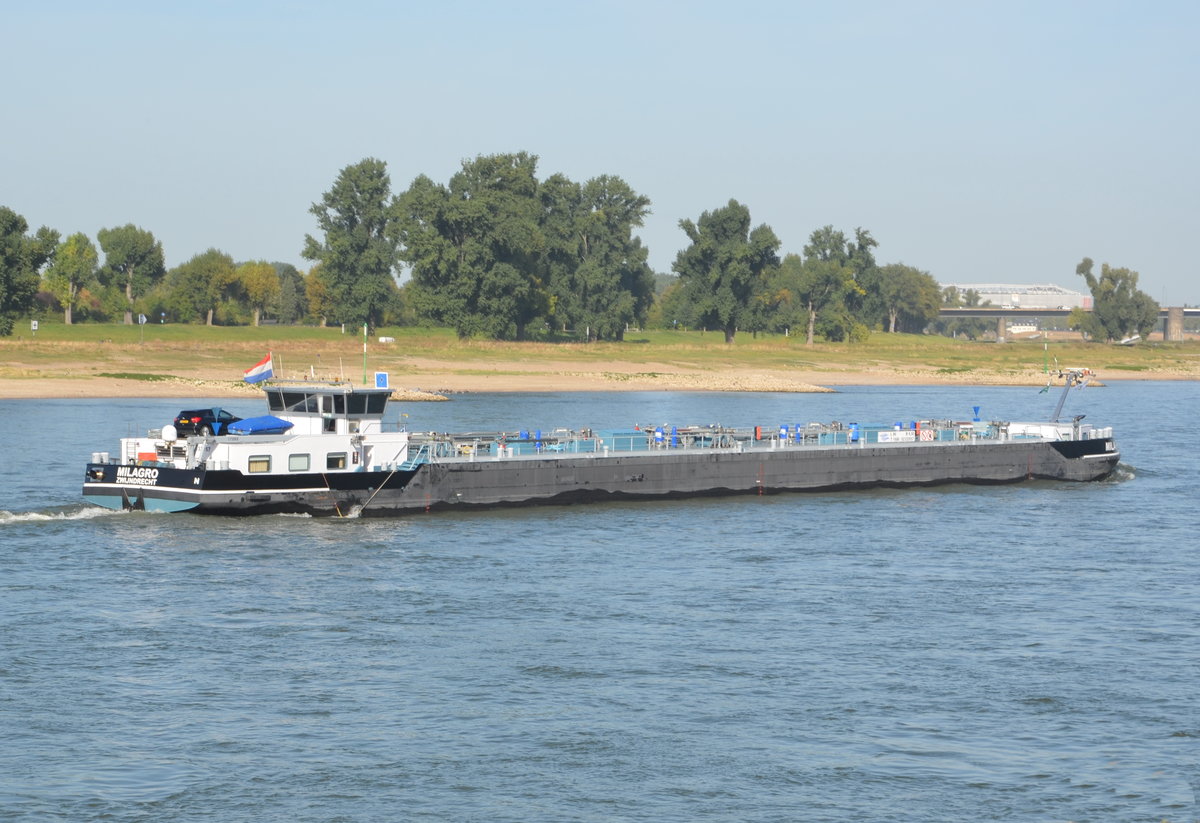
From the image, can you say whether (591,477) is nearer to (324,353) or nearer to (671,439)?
(671,439)

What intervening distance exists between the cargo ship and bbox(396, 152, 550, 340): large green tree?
10439 centimetres

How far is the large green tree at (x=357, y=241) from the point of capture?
190m

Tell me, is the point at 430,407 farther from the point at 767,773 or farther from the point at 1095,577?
the point at 767,773

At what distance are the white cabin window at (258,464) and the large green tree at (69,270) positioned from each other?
5149 inches

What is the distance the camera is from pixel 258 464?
55688 millimetres

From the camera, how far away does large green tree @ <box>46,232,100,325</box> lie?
180750 mm

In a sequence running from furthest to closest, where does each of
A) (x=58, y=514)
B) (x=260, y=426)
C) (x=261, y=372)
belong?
(x=261, y=372) → (x=260, y=426) → (x=58, y=514)

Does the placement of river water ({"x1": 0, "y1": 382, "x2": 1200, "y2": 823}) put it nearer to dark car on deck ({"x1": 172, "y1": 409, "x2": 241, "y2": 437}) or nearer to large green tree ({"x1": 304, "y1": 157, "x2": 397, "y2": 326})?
dark car on deck ({"x1": 172, "y1": 409, "x2": 241, "y2": 437})

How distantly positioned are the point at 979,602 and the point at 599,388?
109 meters

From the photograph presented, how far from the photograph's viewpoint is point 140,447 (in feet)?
183

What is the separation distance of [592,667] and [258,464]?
79.9ft

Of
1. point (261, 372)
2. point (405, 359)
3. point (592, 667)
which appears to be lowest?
point (592, 667)

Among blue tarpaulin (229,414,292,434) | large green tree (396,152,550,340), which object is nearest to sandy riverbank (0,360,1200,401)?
large green tree (396,152,550,340)

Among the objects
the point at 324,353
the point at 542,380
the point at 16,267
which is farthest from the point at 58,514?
the point at 16,267
